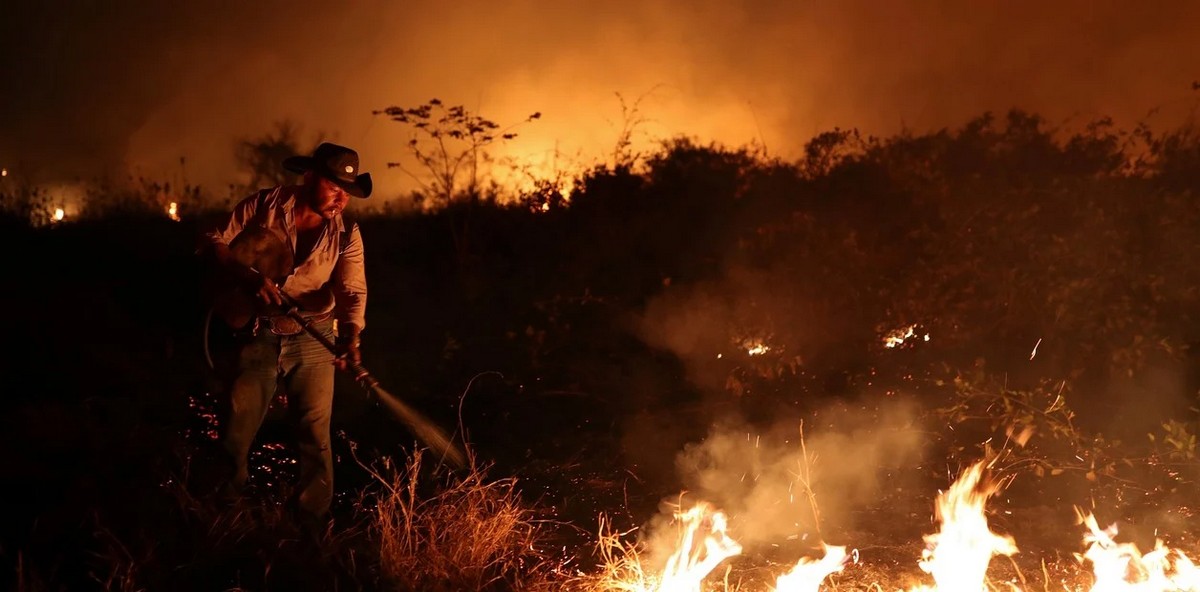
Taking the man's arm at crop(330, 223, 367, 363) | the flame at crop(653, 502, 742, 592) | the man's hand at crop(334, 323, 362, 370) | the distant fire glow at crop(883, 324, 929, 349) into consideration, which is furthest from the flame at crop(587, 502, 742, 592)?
the distant fire glow at crop(883, 324, 929, 349)

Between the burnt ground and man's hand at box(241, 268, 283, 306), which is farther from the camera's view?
the burnt ground

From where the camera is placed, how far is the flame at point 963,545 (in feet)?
11.7

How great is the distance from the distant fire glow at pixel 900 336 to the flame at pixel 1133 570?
2.55 meters

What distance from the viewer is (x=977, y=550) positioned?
3658 millimetres

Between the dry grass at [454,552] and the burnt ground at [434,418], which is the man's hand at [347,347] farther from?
the burnt ground at [434,418]

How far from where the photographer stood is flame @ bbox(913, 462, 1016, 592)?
11.7ft

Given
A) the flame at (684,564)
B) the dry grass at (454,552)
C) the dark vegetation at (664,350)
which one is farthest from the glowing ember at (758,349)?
the dry grass at (454,552)

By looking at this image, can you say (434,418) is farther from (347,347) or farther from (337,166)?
(337,166)

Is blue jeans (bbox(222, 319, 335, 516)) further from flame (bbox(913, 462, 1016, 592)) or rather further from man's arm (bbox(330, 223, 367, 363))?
flame (bbox(913, 462, 1016, 592))

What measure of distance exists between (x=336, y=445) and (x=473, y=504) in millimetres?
2201

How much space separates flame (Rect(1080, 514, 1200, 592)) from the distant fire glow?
2550 millimetres

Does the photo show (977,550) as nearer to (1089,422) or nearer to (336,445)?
(1089,422)

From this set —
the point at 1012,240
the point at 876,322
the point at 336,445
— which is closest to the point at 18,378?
the point at 336,445

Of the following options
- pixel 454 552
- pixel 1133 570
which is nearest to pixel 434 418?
pixel 454 552
